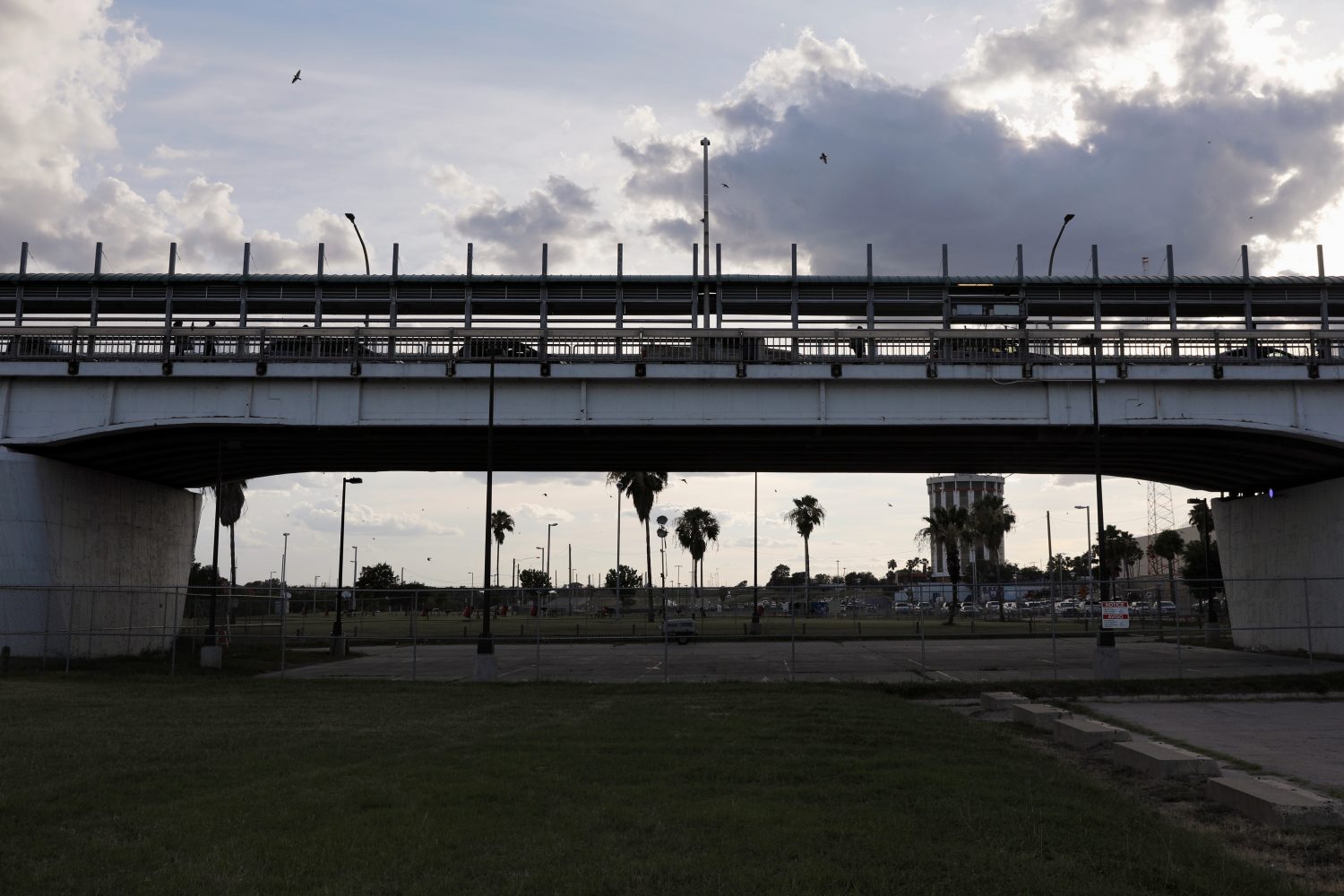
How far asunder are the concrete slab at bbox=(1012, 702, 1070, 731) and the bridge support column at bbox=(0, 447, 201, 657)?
75.6 feet

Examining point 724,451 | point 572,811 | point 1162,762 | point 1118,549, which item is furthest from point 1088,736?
point 1118,549

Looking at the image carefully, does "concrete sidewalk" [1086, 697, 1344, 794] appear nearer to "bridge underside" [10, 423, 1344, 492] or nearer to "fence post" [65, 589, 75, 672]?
"bridge underside" [10, 423, 1344, 492]

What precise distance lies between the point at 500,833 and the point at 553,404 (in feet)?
79.0

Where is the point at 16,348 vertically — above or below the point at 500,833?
above

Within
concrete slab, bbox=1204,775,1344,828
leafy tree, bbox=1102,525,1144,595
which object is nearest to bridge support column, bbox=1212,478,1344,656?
concrete slab, bbox=1204,775,1344,828

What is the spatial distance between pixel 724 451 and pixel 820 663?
27.3ft

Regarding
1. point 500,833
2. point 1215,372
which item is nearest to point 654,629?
point 1215,372

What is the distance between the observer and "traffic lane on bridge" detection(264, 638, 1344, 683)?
30.5 metres

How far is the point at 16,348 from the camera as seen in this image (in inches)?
1271

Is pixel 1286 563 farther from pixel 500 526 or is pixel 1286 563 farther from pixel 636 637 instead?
pixel 500 526

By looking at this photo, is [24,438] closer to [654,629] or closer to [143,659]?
[143,659]

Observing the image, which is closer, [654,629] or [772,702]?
[772,702]

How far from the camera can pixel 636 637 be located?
32.0 metres

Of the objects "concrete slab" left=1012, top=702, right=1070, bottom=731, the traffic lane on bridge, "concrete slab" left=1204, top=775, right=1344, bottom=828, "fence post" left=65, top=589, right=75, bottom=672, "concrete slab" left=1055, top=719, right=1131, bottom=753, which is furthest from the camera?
the traffic lane on bridge
